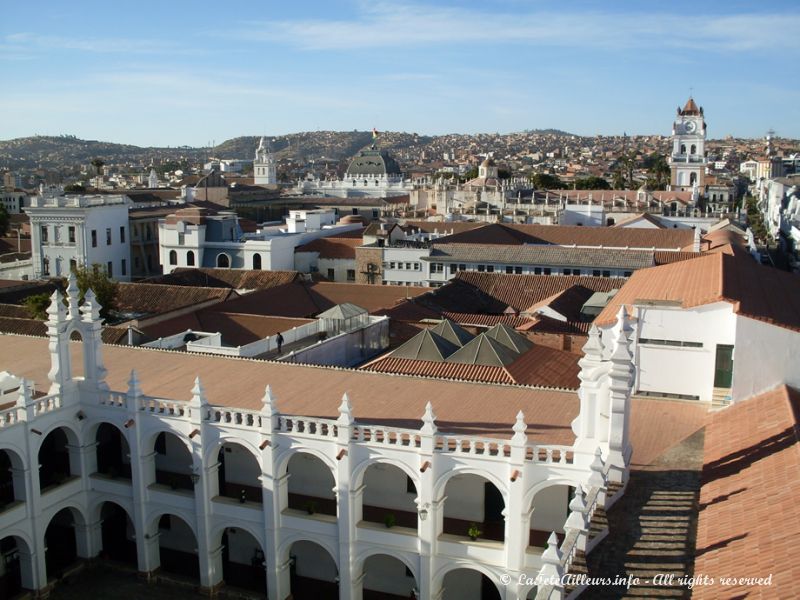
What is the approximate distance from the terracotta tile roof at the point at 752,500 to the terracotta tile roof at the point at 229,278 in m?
31.5

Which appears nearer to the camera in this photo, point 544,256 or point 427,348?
point 427,348

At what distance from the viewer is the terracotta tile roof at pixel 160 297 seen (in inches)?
1495

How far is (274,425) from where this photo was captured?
17.8 metres

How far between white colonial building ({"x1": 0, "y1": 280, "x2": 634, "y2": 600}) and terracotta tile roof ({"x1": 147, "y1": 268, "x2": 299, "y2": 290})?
75.0ft

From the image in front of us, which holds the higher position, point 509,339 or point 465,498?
point 509,339

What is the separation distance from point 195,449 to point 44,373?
20.3 ft

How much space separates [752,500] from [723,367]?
702 centimetres

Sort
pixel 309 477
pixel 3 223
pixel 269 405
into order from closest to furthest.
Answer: pixel 269 405 < pixel 309 477 < pixel 3 223

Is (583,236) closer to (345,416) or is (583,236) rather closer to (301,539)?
(301,539)

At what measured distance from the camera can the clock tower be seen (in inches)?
4471

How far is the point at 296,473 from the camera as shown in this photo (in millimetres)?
19625

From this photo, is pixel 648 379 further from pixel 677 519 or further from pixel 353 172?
pixel 353 172

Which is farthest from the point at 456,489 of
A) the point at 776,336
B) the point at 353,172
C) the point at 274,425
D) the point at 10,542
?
the point at 353,172

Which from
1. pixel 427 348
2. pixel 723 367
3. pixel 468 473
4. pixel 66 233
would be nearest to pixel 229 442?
pixel 468 473
